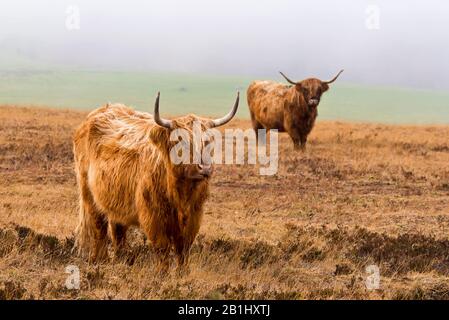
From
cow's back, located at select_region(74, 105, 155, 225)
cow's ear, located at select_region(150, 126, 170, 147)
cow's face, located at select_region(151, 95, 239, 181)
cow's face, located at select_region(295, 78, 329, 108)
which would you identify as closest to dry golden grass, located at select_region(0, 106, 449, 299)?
cow's back, located at select_region(74, 105, 155, 225)

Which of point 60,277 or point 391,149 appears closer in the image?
point 60,277

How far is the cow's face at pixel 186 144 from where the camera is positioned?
19.2 feet

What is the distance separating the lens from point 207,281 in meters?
6.21

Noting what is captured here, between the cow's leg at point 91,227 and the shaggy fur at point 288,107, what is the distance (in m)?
10.7

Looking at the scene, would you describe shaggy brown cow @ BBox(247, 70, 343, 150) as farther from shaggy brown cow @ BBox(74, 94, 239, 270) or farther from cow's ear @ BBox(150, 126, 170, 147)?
cow's ear @ BBox(150, 126, 170, 147)

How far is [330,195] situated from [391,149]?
7206 millimetres

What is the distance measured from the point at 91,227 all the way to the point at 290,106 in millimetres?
11644

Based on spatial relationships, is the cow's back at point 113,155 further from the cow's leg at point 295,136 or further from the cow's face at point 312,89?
the cow's leg at point 295,136

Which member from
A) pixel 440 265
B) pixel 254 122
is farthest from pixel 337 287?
pixel 254 122

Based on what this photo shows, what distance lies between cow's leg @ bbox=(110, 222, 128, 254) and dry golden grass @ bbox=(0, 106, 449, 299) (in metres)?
0.14

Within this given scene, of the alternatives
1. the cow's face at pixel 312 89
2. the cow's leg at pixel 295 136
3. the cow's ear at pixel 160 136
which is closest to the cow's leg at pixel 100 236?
the cow's ear at pixel 160 136
